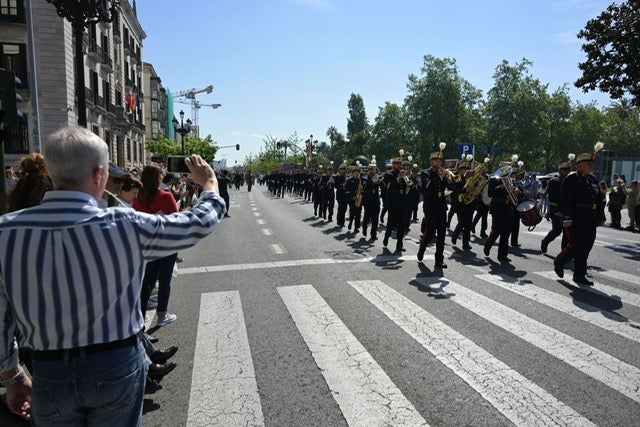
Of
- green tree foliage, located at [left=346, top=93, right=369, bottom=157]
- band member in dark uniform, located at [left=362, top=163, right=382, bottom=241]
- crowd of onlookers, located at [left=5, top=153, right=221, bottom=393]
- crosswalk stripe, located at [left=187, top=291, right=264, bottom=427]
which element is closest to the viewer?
crowd of onlookers, located at [left=5, top=153, right=221, bottom=393]

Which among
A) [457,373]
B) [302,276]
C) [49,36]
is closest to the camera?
[457,373]

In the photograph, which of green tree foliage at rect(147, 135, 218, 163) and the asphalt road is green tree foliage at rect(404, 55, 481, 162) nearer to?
green tree foliage at rect(147, 135, 218, 163)

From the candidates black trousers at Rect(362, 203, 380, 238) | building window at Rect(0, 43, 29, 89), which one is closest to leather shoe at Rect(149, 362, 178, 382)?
black trousers at Rect(362, 203, 380, 238)

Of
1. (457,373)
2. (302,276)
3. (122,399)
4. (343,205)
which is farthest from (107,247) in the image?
(343,205)

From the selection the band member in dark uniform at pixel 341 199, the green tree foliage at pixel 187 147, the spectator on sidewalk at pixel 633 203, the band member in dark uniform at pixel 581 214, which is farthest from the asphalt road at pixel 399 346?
the green tree foliage at pixel 187 147

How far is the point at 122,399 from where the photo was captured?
187 cm

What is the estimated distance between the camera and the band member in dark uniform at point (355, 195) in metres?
14.6

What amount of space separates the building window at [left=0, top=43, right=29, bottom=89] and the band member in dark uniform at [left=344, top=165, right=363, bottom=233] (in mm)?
22769

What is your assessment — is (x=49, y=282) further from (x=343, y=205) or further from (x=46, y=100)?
(x=46, y=100)

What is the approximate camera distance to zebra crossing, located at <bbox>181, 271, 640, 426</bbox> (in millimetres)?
3518

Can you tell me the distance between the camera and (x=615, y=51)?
1664 centimetres

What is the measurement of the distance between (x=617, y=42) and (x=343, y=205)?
36.2ft

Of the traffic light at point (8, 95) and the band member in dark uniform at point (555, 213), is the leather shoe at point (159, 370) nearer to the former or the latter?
the traffic light at point (8, 95)

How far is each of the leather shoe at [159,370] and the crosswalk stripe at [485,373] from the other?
247cm
